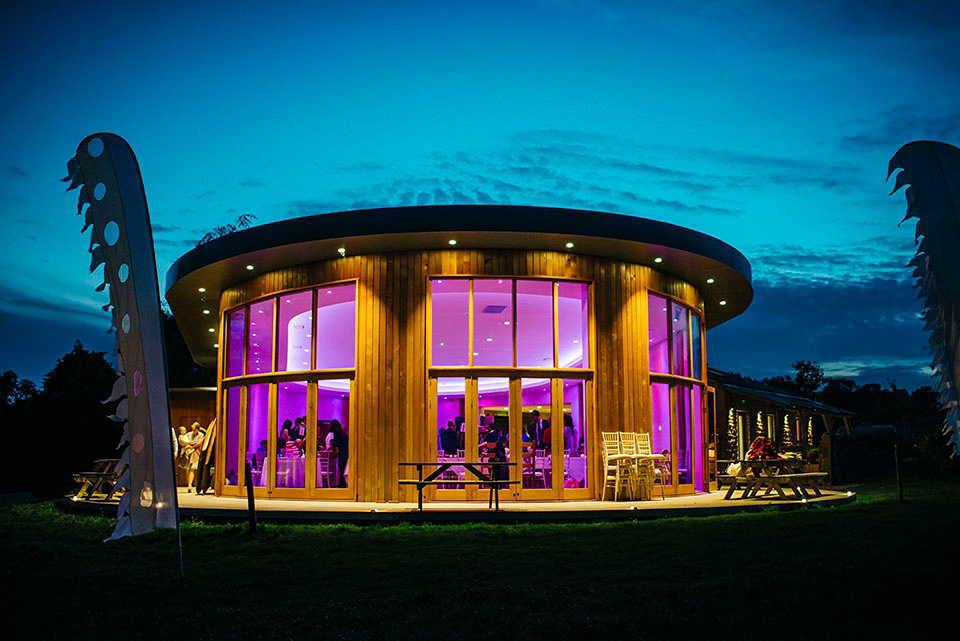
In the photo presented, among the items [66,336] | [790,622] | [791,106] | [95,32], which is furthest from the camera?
[66,336]

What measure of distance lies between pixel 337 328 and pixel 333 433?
5.60 ft

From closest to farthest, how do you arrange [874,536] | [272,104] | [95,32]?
[874,536] → [95,32] → [272,104]

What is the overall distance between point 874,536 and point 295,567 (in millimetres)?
5688

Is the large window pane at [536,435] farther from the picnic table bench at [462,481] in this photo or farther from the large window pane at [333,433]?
the large window pane at [333,433]

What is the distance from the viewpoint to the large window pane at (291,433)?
13.7 meters

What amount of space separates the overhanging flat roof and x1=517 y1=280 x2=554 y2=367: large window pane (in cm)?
67

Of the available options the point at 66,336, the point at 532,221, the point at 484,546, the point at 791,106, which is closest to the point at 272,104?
the point at 791,106

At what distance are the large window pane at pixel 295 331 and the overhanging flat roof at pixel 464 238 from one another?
66cm

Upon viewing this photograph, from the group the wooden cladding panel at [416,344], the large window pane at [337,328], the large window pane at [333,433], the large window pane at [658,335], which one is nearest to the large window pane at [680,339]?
the large window pane at [658,335]

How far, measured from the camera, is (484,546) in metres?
8.49

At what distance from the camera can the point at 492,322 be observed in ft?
42.8

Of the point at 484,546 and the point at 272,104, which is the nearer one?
the point at 484,546

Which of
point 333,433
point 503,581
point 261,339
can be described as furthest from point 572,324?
point 503,581

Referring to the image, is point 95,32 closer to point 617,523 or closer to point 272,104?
point 617,523
